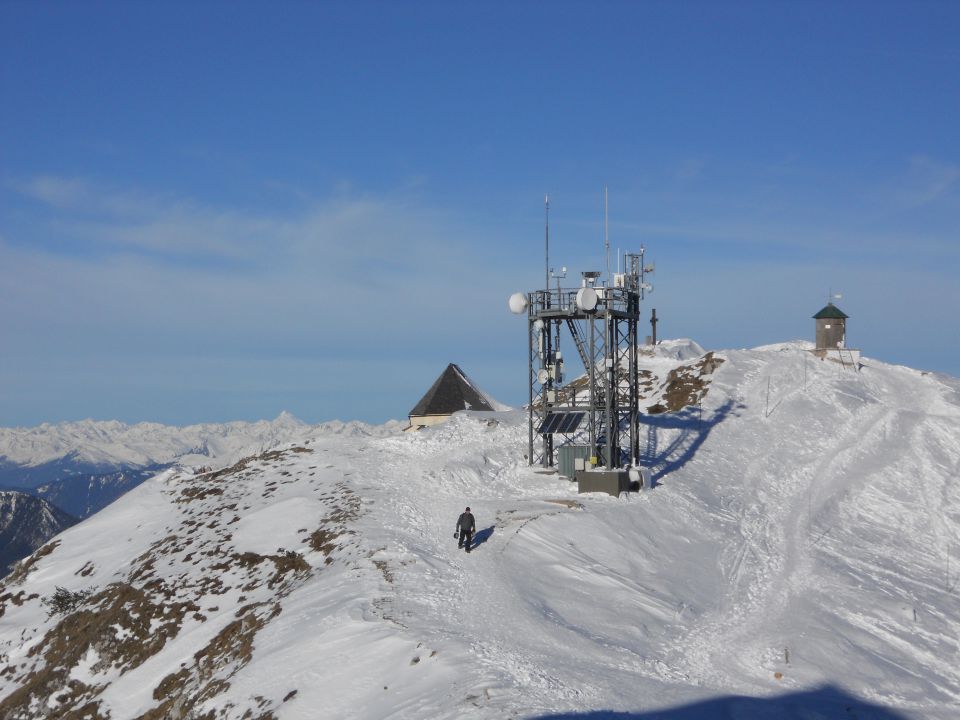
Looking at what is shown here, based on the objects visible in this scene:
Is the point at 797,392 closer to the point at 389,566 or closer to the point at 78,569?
the point at 389,566

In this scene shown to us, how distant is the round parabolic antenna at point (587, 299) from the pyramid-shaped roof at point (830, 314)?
41.8 m

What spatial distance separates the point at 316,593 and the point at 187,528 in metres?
14.6

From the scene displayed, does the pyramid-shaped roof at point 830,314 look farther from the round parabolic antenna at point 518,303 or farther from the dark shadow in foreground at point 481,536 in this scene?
the dark shadow in foreground at point 481,536

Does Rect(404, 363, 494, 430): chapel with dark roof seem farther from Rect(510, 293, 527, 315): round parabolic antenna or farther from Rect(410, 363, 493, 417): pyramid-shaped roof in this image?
Rect(510, 293, 527, 315): round parabolic antenna

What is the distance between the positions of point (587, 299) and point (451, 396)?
3178cm

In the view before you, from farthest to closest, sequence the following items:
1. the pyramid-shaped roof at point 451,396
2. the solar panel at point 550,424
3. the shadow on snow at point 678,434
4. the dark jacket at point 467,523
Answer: the pyramid-shaped roof at point 451,396, the shadow on snow at point 678,434, the solar panel at point 550,424, the dark jacket at point 467,523

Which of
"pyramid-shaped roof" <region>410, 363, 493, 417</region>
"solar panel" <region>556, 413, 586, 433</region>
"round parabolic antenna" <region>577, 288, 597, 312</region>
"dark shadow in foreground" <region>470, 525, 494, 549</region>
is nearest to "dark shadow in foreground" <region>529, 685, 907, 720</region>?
"dark shadow in foreground" <region>470, 525, 494, 549</region>

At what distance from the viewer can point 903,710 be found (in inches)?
1142

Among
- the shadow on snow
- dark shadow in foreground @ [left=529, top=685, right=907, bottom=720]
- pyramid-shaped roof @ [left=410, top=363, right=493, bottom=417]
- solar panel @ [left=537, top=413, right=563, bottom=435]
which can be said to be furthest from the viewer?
pyramid-shaped roof @ [left=410, top=363, right=493, bottom=417]

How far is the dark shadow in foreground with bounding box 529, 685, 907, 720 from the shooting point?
2281cm

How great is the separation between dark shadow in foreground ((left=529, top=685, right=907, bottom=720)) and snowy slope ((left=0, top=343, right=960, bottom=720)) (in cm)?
14

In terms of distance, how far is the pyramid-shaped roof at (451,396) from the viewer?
78875 mm

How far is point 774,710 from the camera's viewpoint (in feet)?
84.6

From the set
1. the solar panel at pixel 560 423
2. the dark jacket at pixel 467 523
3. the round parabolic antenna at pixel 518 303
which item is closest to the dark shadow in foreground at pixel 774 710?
the dark jacket at pixel 467 523
